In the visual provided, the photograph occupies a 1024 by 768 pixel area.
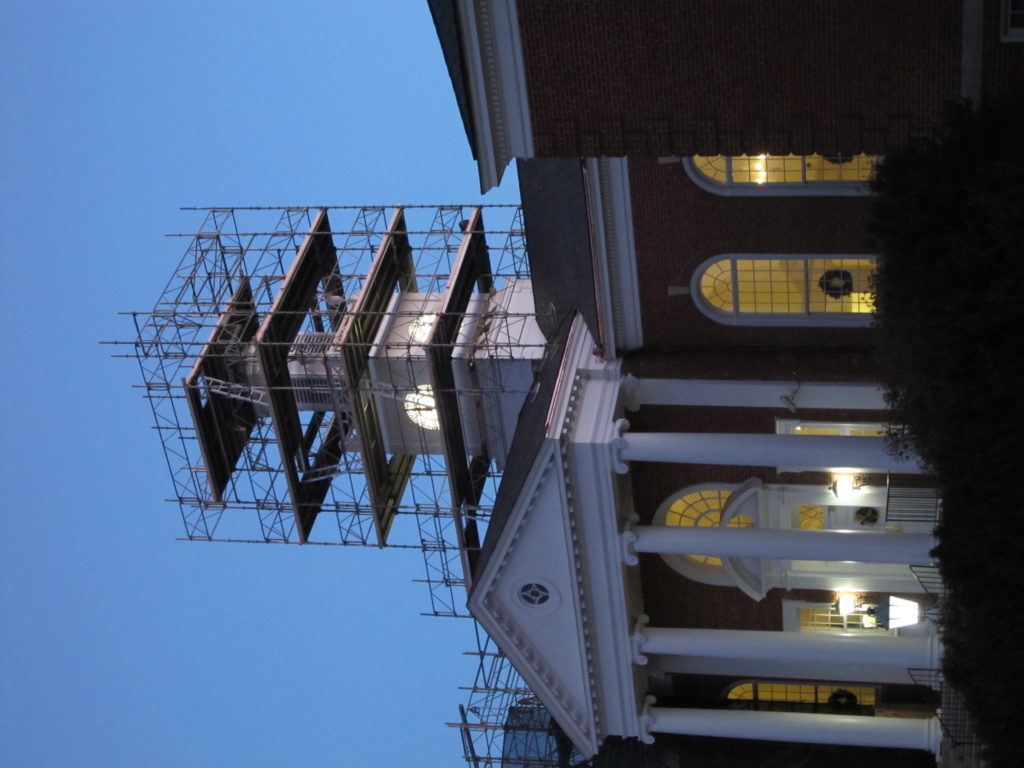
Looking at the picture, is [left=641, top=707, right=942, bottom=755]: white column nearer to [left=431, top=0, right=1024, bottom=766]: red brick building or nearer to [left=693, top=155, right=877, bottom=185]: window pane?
[left=431, top=0, right=1024, bottom=766]: red brick building

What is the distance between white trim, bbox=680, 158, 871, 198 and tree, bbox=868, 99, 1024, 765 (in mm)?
3222

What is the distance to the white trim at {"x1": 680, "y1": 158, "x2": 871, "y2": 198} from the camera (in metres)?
24.8

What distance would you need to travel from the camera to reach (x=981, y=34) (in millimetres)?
20078

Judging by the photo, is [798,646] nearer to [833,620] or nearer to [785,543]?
[833,620]

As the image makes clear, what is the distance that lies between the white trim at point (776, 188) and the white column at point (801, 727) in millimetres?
10773

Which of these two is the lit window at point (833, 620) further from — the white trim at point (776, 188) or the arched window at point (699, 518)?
the white trim at point (776, 188)

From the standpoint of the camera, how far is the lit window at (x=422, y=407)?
31352 millimetres

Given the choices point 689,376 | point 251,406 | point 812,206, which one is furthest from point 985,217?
point 251,406

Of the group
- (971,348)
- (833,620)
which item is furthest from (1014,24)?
(833,620)

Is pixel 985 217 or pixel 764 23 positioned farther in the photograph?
pixel 764 23

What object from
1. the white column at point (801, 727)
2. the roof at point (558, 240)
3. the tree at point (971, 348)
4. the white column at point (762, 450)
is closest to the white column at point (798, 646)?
the white column at point (801, 727)

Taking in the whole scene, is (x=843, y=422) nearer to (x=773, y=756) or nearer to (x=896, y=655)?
(x=896, y=655)

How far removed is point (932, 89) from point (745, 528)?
32.9 ft

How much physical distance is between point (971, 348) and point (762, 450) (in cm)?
655
